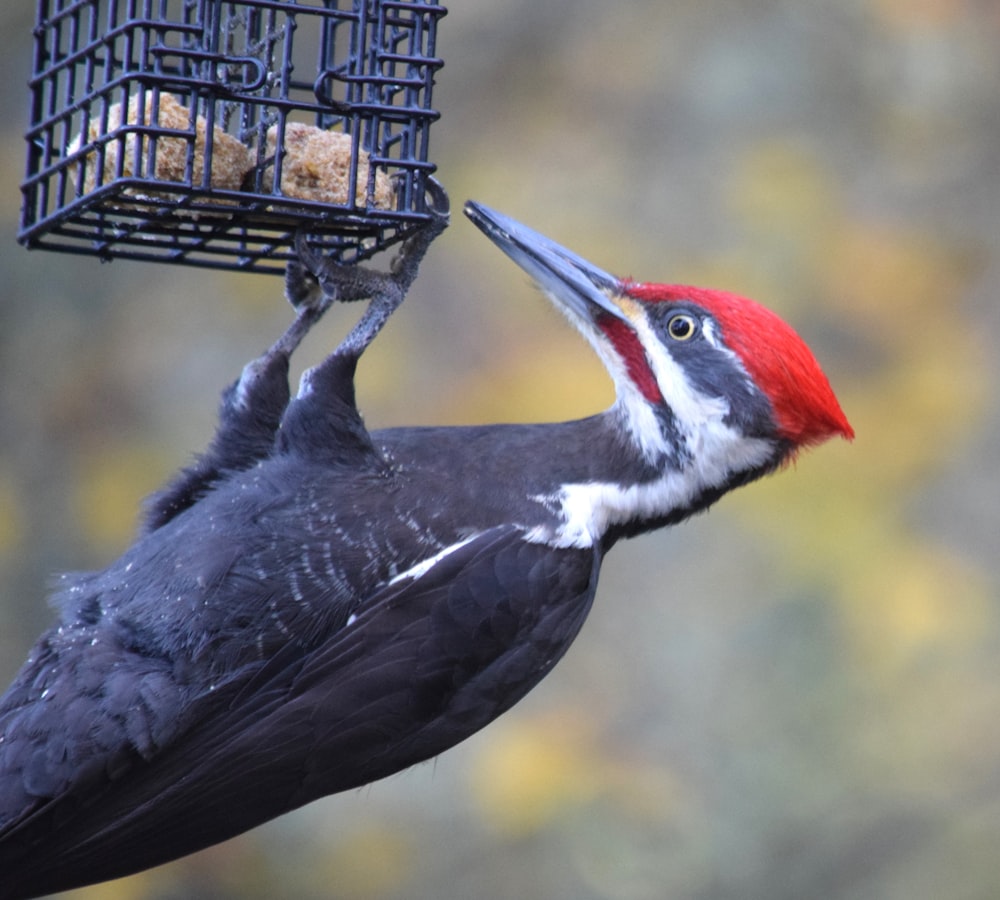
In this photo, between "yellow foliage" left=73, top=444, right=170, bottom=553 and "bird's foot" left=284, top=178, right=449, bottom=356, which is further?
"yellow foliage" left=73, top=444, right=170, bottom=553

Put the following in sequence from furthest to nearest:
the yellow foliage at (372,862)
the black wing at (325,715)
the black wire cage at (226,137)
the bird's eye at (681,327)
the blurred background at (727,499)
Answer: the yellow foliage at (372,862)
the blurred background at (727,499)
the bird's eye at (681,327)
the black wing at (325,715)
the black wire cage at (226,137)

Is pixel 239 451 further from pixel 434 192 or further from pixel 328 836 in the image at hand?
pixel 328 836

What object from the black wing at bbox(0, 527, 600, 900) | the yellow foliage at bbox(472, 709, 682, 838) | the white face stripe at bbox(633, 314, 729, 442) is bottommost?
the yellow foliage at bbox(472, 709, 682, 838)

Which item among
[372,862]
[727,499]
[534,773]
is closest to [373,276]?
[727,499]

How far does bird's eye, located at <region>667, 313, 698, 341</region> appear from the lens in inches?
142

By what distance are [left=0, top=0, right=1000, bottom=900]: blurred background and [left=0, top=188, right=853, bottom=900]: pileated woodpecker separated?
2149mm

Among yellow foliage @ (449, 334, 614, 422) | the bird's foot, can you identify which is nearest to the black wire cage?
the bird's foot

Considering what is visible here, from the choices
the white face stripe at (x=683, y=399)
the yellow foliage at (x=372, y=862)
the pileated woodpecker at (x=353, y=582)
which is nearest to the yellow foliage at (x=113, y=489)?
the yellow foliage at (x=372, y=862)

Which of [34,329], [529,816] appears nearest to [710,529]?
[529,816]

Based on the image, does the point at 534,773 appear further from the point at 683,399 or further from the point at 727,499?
the point at 683,399

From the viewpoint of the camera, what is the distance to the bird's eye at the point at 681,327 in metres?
3.60

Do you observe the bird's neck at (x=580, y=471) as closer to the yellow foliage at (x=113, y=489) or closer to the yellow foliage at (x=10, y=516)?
the yellow foliage at (x=113, y=489)

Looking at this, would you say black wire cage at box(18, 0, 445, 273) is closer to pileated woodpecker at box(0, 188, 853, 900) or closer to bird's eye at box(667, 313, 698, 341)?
pileated woodpecker at box(0, 188, 853, 900)

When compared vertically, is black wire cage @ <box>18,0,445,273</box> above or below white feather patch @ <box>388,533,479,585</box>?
above
